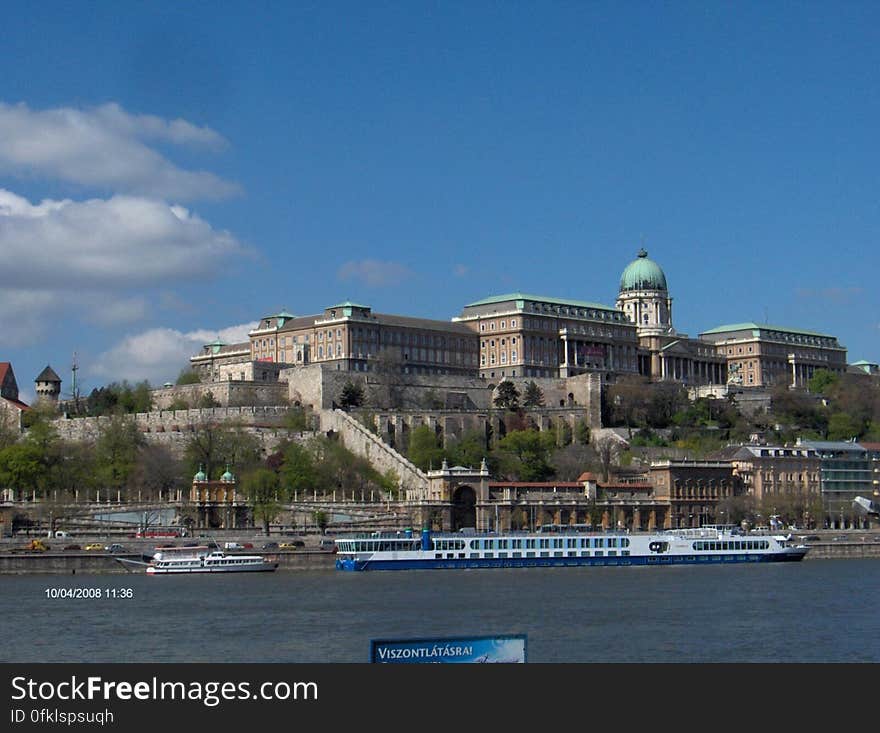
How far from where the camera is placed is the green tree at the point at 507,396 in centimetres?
11300

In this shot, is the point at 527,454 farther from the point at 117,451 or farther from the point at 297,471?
the point at 117,451

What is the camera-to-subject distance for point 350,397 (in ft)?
347

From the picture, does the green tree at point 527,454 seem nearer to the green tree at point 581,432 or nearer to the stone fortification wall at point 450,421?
the stone fortification wall at point 450,421

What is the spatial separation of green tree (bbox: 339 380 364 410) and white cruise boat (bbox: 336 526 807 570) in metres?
27.7

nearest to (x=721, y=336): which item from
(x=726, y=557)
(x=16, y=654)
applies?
(x=726, y=557)

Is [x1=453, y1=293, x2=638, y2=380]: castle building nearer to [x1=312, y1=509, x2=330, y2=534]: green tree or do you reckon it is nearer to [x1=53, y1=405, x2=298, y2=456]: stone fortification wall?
[x1=53, y1=405, x2=298, y2=456]: stone fortification wall

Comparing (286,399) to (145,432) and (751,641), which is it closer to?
(145,432)

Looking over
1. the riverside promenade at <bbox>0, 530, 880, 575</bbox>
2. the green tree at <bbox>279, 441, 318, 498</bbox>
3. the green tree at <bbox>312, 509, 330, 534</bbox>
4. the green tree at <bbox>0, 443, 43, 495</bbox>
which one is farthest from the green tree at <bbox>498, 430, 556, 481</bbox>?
the green tree at <bbox>0, 443, 43, 495</bbox>

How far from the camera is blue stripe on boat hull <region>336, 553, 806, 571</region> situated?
70.9 meters

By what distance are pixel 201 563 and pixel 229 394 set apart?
39.3 meters

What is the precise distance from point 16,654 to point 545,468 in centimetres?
6549

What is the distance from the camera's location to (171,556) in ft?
222

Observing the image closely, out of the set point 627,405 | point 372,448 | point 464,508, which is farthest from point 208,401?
point 627,405

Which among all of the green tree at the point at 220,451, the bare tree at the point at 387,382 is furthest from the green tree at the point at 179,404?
the bare tree at the point at 387,382
